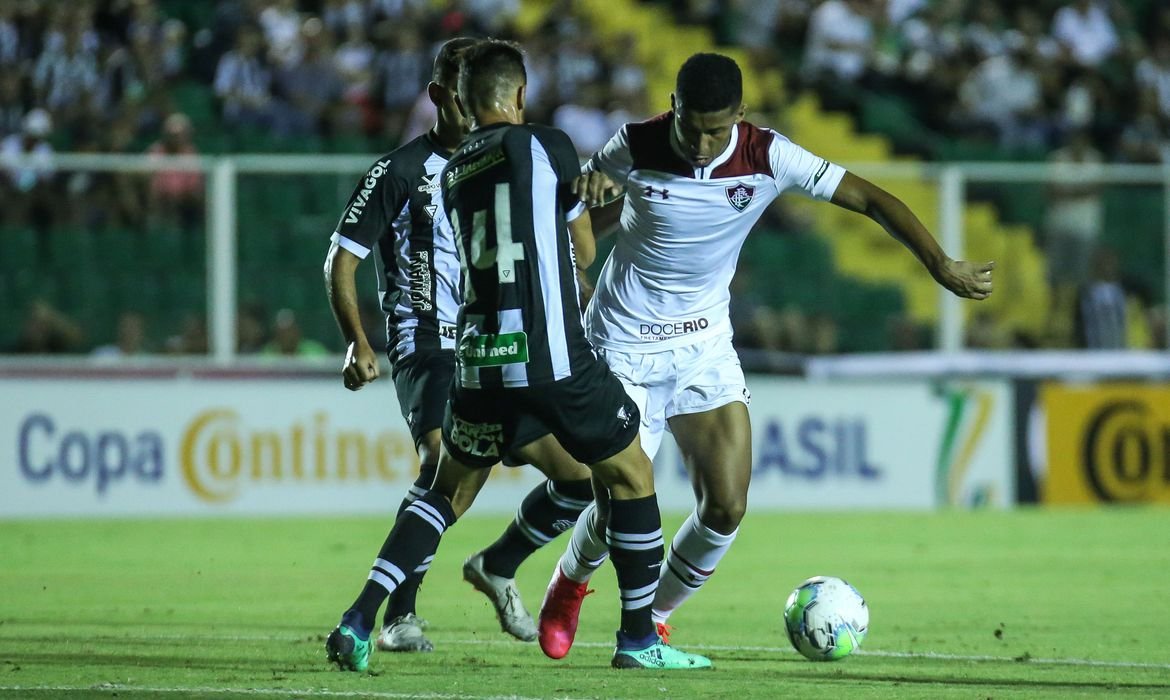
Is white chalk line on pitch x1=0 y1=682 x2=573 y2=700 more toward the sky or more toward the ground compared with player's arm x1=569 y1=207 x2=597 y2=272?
more toward the ground

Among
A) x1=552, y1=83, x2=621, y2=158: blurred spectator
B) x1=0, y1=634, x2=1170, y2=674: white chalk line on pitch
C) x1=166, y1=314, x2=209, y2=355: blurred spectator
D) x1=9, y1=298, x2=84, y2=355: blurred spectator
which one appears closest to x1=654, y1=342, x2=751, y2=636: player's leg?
x1=0, y1=634, x2=1170, y2=674: white chalk line on pitch

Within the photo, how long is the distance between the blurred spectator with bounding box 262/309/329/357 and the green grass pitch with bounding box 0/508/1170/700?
1.26 meters

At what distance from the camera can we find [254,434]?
13.2 m

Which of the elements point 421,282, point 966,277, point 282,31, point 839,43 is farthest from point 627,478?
point 839,43

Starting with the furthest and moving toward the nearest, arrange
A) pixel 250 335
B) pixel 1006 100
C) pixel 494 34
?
pixel 1006 100, pixel 494 34, pixel 250 335

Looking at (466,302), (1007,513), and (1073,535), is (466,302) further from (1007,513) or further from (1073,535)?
(1007,513)

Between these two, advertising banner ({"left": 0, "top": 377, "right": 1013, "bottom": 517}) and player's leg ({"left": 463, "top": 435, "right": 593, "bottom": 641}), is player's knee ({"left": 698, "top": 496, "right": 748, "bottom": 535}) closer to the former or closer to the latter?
player's leg ({"left": 463, "top": 435, "right": 593, "bottom": 641})

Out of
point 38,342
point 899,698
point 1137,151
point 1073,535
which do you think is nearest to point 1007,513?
point 1073,535

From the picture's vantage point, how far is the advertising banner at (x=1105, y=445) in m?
14.0

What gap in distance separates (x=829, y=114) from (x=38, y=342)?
8.12 meters

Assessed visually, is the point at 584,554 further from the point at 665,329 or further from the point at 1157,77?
the point at 1157,77

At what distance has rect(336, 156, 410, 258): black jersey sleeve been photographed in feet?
22.4

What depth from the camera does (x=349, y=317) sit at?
21.9ft

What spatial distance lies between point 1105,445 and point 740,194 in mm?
8249
